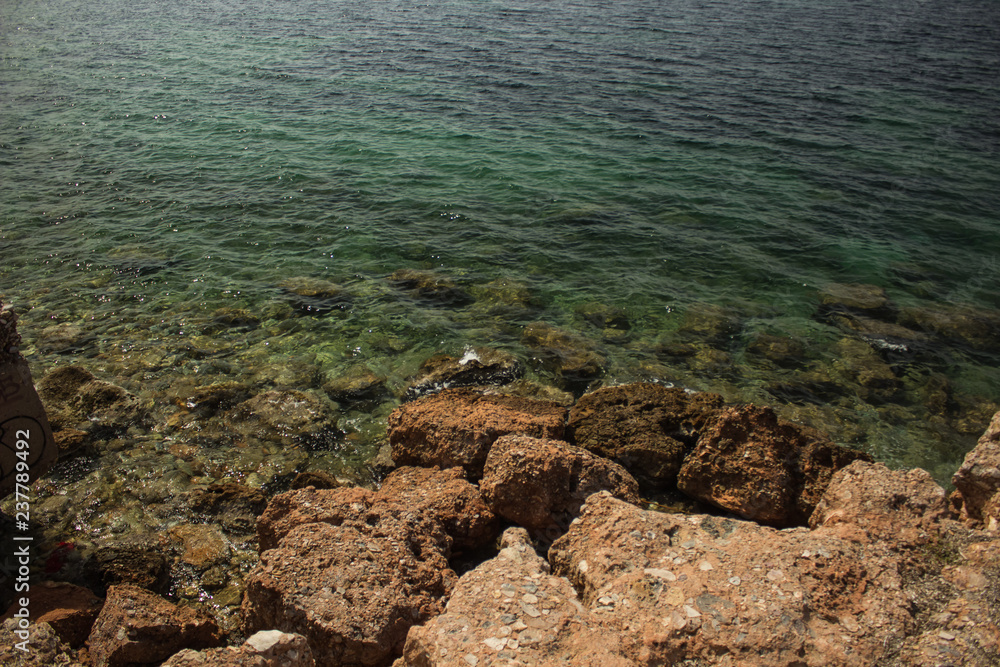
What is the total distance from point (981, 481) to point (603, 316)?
6.84m

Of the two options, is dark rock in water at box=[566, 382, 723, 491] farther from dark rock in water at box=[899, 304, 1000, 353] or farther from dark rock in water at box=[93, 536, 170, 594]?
dark rock in water at box=[899, 304, 1000, 353]

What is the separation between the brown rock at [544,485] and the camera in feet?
22.7

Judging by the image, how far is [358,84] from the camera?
2711 cm

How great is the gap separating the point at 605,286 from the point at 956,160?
13183mm

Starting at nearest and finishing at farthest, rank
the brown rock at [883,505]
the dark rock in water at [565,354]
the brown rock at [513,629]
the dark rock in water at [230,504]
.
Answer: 1. the brown rock at [513,629]
2. the brown rock at [883,505]
3. the dark rock in water at [230,504]
4. the dark rock in water at [565,354]

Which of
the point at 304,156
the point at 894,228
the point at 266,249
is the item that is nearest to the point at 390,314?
the point at 266,249

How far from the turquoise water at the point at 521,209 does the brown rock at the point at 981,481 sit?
9.07 feet

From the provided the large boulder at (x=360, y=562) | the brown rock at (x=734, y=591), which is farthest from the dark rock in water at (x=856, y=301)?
the large boulder at (x=360, y=562)

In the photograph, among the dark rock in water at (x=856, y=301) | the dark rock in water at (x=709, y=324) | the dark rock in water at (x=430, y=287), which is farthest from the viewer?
the dark rock in water at (x=430, y=287)

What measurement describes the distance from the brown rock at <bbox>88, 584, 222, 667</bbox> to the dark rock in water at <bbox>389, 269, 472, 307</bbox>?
24.9 feet

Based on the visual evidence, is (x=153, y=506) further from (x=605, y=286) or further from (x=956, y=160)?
(x=956, y=160)

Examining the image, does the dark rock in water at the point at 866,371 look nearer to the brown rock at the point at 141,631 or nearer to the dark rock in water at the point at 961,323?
the dark rock in water at the point at 961,323

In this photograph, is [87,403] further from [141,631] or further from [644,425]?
[644,425]

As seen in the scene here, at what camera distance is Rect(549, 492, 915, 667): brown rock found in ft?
15.1
